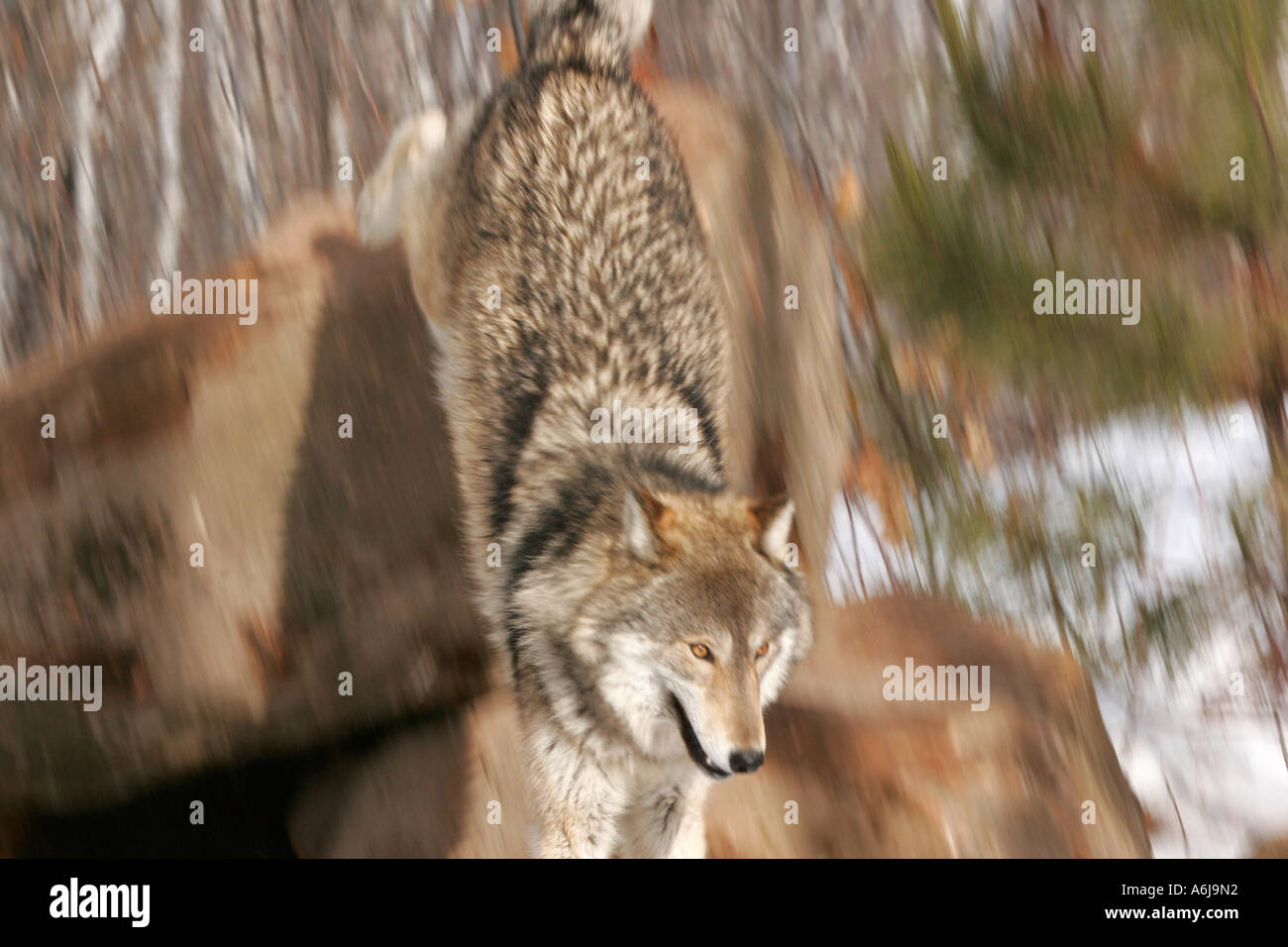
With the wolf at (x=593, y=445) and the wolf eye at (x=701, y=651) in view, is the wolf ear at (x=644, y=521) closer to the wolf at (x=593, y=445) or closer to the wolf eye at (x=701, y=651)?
the wolf at (x=593, y=445)

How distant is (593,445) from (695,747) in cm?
130

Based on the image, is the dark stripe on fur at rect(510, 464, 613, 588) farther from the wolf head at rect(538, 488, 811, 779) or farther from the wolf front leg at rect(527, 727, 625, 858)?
the wolf front leg at rect(527, 727, 625, 858)

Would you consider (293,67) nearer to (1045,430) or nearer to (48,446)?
(48,446)

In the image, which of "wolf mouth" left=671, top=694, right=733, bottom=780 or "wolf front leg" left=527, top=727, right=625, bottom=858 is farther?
"wolf front leg" left=527, top=727, right=625, bottom=858

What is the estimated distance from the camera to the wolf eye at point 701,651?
3.07m

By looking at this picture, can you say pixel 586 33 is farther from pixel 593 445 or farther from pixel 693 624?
pixel 693 624

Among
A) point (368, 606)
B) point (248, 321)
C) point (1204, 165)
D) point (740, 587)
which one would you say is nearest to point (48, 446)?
point (248, 321)

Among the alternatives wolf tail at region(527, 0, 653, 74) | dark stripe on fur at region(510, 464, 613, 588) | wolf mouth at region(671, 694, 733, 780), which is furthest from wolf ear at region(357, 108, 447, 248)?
wolf mouth at region(671, 694, 733, 780)

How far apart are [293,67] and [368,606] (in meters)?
3.42

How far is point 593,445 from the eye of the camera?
3744 mm

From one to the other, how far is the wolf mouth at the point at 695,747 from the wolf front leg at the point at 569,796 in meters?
0.44

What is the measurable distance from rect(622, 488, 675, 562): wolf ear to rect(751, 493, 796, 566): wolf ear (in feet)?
1.06

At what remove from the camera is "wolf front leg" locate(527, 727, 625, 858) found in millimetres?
3309

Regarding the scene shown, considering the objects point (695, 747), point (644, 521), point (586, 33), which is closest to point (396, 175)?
point (586, 33)
